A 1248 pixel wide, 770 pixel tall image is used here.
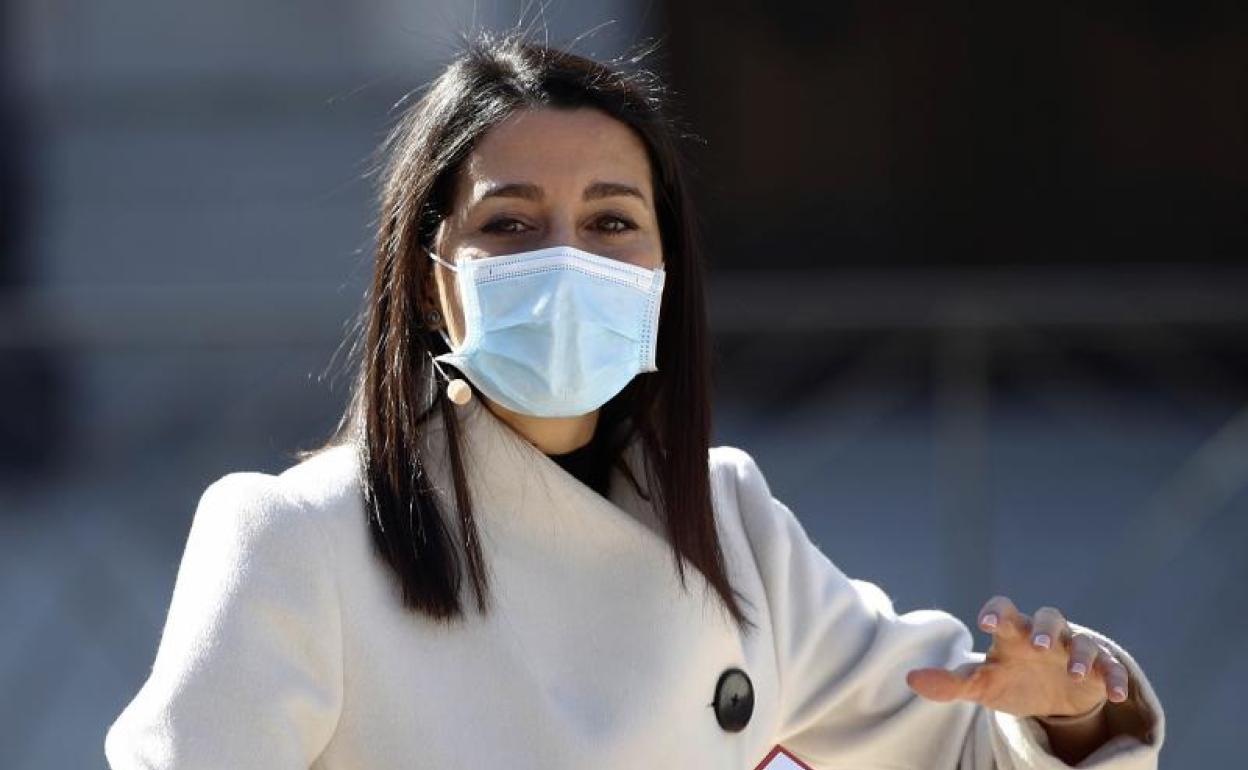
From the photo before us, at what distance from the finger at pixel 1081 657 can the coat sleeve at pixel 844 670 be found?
0.86 feet

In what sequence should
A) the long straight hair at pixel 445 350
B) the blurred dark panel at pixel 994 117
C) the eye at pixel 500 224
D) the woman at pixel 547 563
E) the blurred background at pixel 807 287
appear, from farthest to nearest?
the blurred dark panel at pixel 994 117 → the blurred background at pixel 807 287 → the eye at pixel 500 224 → the long straight hair at pixel 445 350 → the woman at pixel 547 563

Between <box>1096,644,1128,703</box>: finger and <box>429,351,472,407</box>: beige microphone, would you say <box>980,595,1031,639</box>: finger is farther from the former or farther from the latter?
<box>429,351,472,407</box>: beige microphone

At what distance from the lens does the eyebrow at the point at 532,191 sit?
8.09 ft

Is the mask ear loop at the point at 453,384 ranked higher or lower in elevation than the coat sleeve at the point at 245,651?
higher

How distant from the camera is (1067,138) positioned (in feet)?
23.7

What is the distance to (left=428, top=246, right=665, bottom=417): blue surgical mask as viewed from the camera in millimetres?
2467

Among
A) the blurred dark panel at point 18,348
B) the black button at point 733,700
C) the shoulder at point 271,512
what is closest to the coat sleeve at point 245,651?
the shoulder at point 271,512

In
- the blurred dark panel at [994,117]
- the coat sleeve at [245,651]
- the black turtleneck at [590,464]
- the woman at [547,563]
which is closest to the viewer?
the coat sleeve at [245,651]

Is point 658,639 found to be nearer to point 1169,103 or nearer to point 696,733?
point 696,733

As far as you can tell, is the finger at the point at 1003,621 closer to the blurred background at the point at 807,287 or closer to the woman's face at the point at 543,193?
the woman's face at the point at 543,193

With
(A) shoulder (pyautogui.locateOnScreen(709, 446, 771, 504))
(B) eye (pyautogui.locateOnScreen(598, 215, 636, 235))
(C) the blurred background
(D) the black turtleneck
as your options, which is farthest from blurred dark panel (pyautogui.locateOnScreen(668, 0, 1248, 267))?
(B) eye (pyautogui.locateOnScreen(598, 215, 636, 235))

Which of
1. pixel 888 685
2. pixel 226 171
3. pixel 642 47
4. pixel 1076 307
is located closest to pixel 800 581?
pixel 888 685

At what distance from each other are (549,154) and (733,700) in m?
0.61

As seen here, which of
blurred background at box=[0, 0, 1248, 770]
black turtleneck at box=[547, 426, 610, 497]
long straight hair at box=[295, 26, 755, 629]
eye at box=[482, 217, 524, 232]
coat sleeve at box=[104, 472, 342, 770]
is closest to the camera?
coat sleeve at box=[104, 472, 342, 770]
